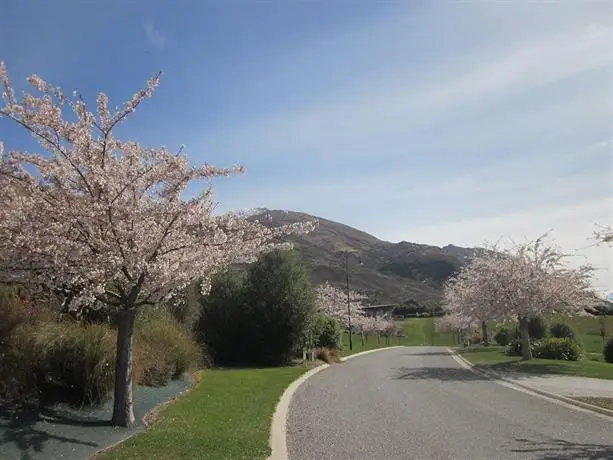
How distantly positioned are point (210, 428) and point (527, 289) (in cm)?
2041

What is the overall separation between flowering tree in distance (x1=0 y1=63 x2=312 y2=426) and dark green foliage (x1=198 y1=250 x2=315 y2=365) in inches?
717

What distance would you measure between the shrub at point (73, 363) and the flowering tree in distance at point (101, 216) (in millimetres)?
820

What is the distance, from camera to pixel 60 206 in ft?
28.9

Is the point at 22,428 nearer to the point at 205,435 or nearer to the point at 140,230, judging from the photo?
the point at 205,435

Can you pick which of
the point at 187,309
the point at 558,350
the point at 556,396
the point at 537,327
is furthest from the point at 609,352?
the point at 187,309

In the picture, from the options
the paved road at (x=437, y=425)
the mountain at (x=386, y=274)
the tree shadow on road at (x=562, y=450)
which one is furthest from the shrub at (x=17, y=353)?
the mountain at (x=386, y=274)

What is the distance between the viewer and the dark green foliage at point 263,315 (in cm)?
2805

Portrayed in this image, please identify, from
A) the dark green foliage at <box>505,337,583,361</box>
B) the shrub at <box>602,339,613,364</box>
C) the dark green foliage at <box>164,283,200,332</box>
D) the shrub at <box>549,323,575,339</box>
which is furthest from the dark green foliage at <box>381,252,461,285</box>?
the dark green foliage at <box>164,283,200,332</box>

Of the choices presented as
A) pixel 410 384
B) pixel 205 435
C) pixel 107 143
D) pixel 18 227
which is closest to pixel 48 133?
pixel 107 143

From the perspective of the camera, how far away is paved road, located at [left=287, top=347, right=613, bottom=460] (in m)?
8.62

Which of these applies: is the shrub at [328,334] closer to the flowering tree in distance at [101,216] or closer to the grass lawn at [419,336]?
the flowering tree in distance at [101,216]

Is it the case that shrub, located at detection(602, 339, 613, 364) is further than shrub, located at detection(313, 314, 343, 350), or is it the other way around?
shrub, located at detection(313, 314, 343, 350)

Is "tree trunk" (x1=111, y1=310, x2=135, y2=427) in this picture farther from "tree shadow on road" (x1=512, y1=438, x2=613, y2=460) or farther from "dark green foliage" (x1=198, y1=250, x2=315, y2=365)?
"dark green foliage" (x1=198, y1=250, x2=315, y2=365)

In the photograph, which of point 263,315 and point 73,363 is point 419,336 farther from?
point 73,363
